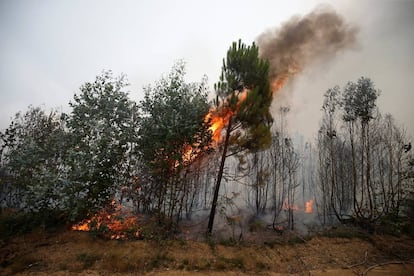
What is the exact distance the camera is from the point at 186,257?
32.6ft

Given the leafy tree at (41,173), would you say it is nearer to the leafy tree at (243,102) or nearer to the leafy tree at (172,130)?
the leafy tree at (172,130)

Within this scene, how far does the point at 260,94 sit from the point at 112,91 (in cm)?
Answer: 964

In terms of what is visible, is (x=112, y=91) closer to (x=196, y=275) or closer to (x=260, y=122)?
(x=260, y=122)

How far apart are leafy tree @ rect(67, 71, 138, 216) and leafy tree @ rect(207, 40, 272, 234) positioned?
6.04 m

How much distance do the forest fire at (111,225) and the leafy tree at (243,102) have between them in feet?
16.1

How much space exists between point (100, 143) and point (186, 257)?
768 centimetres

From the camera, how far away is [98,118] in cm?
1206

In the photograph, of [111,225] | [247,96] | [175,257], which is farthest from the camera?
[247,96]

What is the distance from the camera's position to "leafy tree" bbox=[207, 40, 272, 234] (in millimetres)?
12828

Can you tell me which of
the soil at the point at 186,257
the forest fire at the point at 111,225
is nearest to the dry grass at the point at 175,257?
the soil at the point at 186,257

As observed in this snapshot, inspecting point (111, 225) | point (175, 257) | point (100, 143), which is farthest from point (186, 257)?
point (100, 143)

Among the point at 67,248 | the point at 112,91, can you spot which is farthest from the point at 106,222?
the point at 112,91

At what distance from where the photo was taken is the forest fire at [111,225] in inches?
427

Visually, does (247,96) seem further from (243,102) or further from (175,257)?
(175,257)
